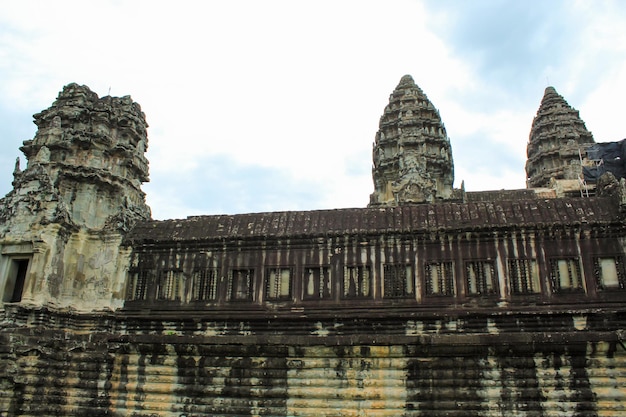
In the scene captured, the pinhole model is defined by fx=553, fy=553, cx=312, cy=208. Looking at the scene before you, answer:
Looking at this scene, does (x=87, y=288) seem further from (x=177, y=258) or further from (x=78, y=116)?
(x=78, y=116)

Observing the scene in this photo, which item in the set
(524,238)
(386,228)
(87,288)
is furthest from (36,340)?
(524,238)

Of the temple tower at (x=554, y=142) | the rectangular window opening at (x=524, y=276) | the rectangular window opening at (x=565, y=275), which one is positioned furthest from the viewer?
the temple tower at (x=554, y=142)

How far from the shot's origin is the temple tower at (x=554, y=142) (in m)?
48.5

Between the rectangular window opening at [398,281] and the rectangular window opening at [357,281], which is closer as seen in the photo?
the rectangular window opening at [398,281]

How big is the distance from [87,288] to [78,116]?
22.6ft

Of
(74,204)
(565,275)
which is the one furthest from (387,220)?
(74,204)

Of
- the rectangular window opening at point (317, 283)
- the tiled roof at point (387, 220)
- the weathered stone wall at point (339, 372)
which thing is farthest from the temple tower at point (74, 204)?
the rectangular window opening at point (317, 283)

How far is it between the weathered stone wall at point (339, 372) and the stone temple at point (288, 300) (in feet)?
0.13

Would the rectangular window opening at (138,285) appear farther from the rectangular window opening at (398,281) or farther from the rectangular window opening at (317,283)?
the rectangular window opening at (398,281)

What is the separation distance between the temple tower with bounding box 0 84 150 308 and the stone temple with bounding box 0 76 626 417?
7 centimetres

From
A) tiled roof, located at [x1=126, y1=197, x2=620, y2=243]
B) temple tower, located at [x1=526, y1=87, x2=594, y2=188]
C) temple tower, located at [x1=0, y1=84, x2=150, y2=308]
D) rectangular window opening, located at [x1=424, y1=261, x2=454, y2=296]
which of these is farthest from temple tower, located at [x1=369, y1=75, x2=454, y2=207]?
temple tower, located at [x1=0, y1=84, x2=150, y2=308]

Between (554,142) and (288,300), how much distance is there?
135 feet

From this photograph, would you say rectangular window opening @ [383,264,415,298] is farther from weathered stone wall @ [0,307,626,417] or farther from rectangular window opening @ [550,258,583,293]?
rectangular window opening @ [550,258,583,293]

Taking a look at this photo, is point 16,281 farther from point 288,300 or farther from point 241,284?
point 288,300
